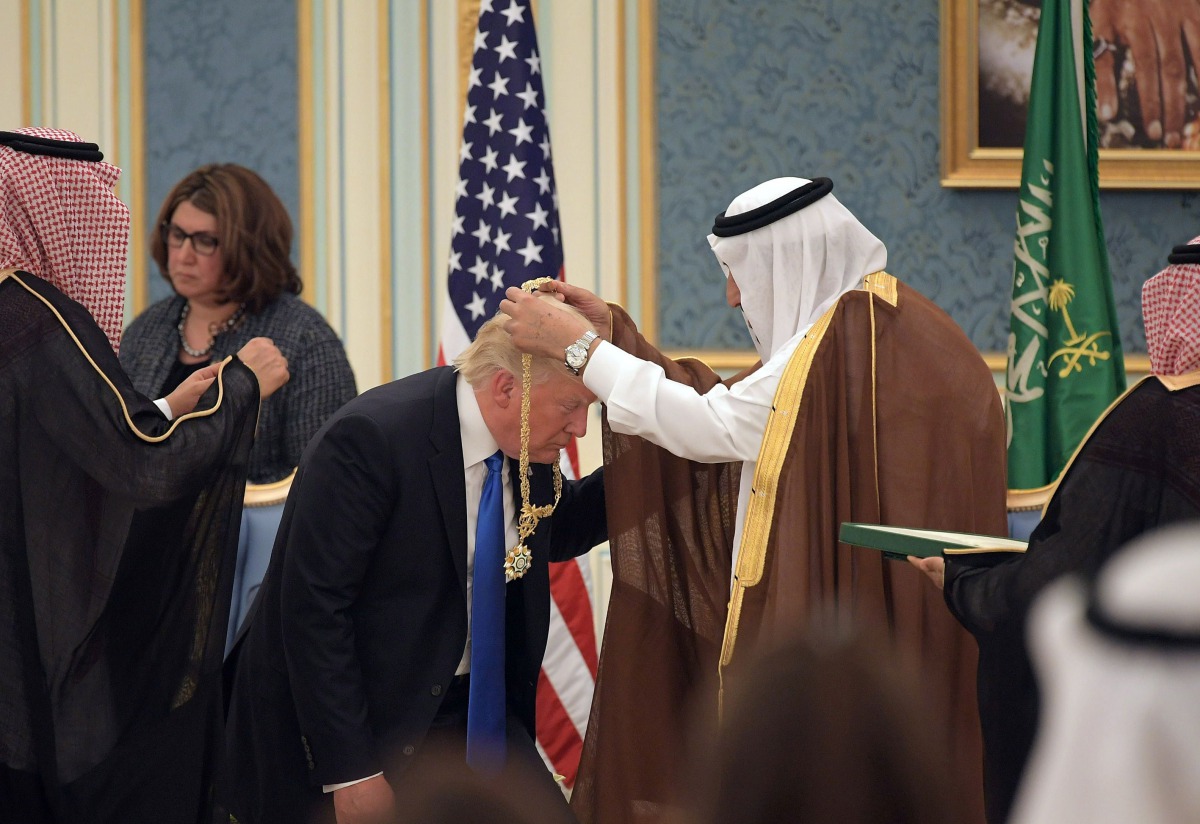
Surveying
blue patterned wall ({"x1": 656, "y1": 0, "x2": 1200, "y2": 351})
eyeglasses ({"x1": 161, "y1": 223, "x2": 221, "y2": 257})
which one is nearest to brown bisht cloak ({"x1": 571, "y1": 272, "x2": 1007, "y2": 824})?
eyeglasses ({"x1": 161, "y1": 223, "x2": 221, "y2": 257})

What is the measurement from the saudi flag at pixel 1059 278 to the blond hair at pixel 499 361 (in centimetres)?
195

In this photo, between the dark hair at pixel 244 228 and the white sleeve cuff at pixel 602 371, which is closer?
the white sleeve cuff at pixel 602 371

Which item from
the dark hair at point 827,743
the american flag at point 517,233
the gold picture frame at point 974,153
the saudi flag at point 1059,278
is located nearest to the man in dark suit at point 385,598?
the american flag at point 517,233

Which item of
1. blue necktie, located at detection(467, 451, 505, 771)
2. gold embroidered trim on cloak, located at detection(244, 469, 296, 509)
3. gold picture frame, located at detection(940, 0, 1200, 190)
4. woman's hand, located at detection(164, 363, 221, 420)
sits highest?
gold picture frame, located at detection(940, 0, 1200, 190)

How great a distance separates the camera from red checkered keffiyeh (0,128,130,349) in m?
2.51

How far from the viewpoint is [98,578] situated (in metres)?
2.51

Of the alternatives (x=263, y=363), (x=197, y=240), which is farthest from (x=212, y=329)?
(x=263, y=363)

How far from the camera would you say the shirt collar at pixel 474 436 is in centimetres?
261

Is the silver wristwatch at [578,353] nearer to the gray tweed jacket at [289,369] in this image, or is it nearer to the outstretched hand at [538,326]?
the outstretched hand at [538,326]

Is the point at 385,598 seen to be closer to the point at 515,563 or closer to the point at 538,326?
the point at 515,563

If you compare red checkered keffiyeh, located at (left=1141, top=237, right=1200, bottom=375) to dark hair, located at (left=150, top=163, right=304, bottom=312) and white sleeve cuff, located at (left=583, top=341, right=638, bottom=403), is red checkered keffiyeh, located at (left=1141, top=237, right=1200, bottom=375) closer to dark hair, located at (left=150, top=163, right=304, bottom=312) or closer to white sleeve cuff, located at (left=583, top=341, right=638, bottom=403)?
white sleeve cuff, located at (left=583, top=341, right=638, bottom=403)

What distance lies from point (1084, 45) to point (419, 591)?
9.22 feet

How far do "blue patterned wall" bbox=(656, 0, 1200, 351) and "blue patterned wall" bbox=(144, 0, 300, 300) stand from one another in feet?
4.59

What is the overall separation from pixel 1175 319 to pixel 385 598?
1.51m
